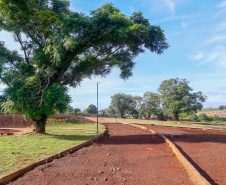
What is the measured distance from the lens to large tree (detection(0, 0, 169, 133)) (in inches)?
428

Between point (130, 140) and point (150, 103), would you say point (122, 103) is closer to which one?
point (150, 103)

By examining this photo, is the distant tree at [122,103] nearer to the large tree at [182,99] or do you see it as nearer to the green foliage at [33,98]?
the large tree at [182,99]

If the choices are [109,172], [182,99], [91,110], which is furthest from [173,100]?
[91,110]

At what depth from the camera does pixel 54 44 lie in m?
10.9

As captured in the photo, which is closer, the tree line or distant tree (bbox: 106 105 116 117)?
the tree line

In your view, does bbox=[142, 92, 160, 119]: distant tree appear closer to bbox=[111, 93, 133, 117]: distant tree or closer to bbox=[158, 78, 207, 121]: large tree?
bbox=[111, 93, 133, 117]: distant tree

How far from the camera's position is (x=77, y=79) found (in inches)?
600

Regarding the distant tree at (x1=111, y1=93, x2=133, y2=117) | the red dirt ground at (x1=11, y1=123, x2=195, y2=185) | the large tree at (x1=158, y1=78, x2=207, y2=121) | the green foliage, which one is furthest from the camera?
the distant tree at (x1=111, y1=93, x2=133, y2=117)

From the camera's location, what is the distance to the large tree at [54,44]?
10883 mm

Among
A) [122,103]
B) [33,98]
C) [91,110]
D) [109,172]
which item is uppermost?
[122,103]

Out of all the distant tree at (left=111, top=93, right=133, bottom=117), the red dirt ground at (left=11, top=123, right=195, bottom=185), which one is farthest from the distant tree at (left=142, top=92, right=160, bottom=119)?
the red dirt ground at (left=11, top=123, right=195, bottom=185)

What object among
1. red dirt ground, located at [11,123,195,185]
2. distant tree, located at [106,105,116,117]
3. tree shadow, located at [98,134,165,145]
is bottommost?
tree shadow, located at [98,134,165,145]

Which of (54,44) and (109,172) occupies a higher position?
(54,44)

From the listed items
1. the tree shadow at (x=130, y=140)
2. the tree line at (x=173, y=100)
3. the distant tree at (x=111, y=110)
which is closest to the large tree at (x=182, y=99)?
the tree line at (x=173, y=100)
